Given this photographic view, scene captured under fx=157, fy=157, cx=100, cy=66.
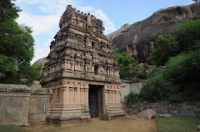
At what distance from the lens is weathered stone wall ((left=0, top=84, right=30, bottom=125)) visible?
433 inches

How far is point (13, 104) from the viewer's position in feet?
37.3

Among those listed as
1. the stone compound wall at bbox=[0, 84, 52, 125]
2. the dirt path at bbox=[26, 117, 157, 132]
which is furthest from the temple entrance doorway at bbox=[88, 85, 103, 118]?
the stone compound wall at bbox=[0, 84, 52, 125]

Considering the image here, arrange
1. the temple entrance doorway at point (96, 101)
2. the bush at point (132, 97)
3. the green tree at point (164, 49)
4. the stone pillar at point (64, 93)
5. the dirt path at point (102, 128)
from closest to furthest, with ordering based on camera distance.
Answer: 1. the dirt path at point (102, 128)
2. the stone pillar at point (64, 93)
3. the temple entrance doorway at point (96, 101)
4. the bush at point (132, 97)
5. the green tree at point (164, 49)

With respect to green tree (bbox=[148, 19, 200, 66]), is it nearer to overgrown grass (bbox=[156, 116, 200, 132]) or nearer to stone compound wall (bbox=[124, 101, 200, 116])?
stone compound wall (bbox=[124, 101, 200, 116])

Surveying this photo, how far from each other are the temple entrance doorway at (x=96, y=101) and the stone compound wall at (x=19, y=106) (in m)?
4.74

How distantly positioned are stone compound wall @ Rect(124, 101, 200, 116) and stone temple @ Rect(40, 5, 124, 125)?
4.78 meters

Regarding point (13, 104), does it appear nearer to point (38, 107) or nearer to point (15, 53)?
point (38, 107)

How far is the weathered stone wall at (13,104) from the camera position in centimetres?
1099

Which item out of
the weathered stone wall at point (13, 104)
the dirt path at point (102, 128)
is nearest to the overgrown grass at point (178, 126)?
the dirt path at point (102, 128)

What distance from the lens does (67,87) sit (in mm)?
12922

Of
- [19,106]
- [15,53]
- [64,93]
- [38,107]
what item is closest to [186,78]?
[64,93]

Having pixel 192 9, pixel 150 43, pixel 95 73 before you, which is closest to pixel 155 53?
pixel 150 43

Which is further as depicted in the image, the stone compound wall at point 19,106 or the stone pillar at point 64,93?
the stone pillar at point 64,93

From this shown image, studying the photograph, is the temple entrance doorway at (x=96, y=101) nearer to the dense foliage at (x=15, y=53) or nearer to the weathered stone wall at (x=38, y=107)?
the weathered stone wall at (x=38, y=107)
